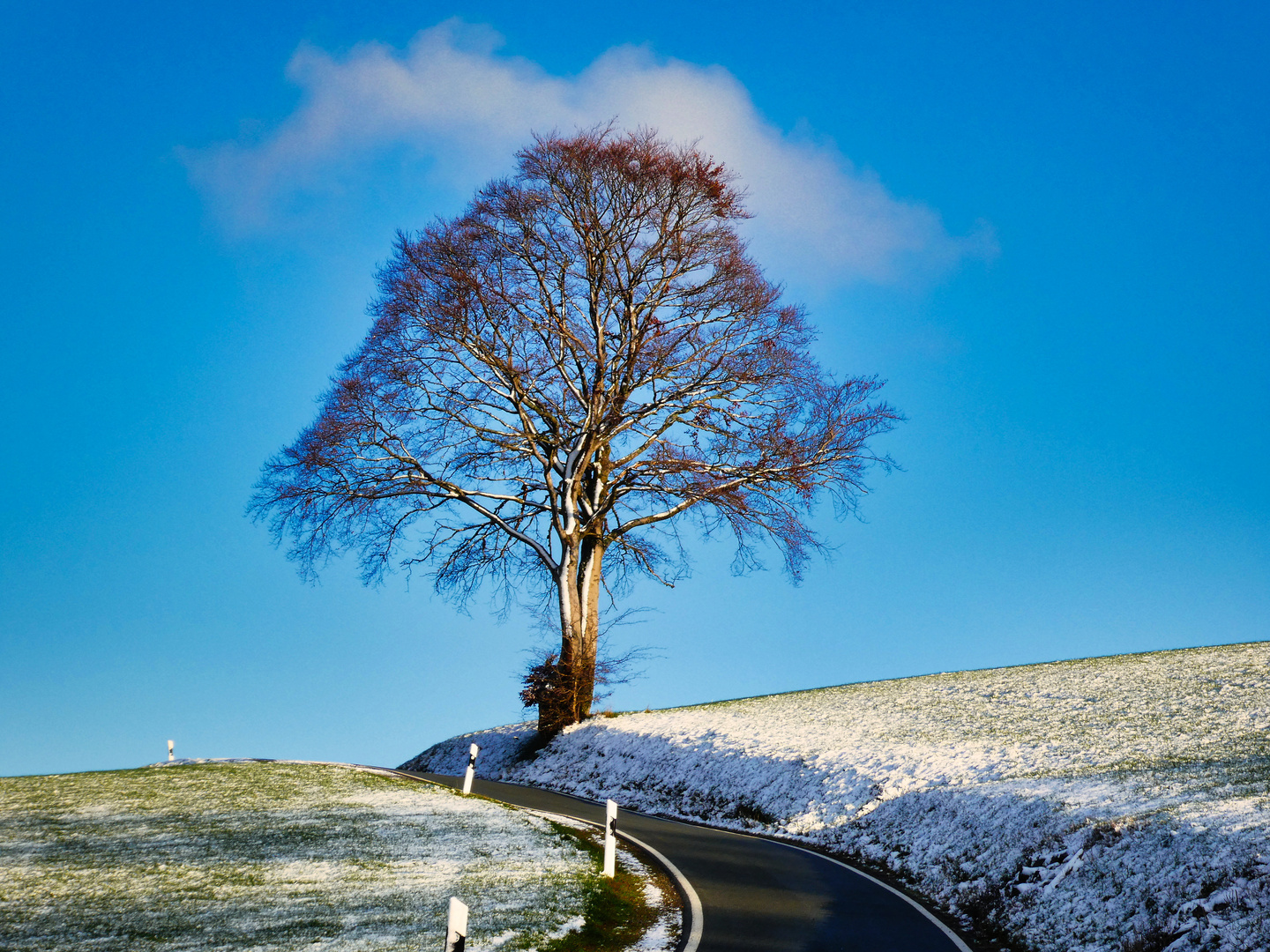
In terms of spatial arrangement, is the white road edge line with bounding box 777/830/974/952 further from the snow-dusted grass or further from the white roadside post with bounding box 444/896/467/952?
the white roadside post with bounding box 444/896/467/952

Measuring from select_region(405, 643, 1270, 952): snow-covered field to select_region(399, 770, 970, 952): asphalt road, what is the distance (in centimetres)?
84

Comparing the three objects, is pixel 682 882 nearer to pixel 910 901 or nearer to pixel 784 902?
pixel 784 902

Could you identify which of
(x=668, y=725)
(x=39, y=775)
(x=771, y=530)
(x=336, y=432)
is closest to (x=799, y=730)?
(x=668, y=725)

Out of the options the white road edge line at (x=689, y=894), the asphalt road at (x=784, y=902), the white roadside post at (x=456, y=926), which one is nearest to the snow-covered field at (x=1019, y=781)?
the asphalt road at (x=784, y=902)

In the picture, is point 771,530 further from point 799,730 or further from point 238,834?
point 238,834

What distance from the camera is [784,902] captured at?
11.5 m

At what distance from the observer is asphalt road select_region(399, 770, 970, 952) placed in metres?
9.90

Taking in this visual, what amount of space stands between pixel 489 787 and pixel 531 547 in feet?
24.2

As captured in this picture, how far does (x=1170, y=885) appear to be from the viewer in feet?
31.7

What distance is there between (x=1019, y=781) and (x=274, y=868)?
37.8ft

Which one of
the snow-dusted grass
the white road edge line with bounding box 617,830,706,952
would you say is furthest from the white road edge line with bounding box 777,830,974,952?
the snow-dusted grass

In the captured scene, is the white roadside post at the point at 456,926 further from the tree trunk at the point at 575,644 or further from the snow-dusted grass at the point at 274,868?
the tree trunk at the point at 575,644

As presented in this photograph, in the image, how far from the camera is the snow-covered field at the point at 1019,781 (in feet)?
32.4

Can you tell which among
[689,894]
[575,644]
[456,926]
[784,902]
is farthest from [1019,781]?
[575,644]
